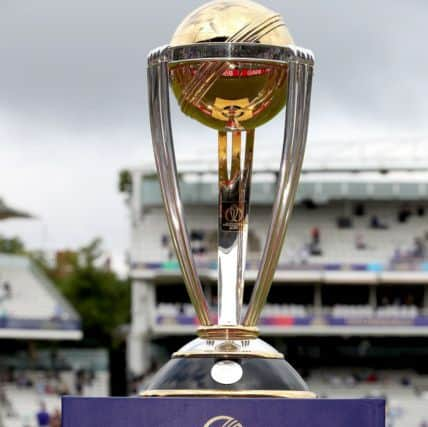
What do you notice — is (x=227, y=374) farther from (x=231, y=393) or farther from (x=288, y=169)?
(x=288, y=169)

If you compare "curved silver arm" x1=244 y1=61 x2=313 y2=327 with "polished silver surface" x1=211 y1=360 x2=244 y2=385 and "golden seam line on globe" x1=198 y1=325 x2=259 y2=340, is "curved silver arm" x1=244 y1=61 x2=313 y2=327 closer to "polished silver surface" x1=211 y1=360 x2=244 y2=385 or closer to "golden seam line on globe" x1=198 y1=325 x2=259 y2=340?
"golden seam line on globe" x1=198 y1=325 x2=259 y2=340

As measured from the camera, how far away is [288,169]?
956 centimetres

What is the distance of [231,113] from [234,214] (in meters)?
0.64

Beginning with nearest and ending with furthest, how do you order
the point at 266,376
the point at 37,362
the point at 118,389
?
the point at 266,376, the point at 37,362, the point at 118,389

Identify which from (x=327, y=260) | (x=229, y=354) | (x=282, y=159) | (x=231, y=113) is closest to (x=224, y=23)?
(x=231, y=113)

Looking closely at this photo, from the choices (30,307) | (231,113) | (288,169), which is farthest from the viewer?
(30,307)

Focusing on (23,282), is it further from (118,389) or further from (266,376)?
(266,376)

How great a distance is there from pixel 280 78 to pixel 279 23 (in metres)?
0.33

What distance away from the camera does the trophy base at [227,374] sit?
30.3 ft

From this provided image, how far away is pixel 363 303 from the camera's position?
50688mm

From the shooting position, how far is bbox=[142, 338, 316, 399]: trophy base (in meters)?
9.25

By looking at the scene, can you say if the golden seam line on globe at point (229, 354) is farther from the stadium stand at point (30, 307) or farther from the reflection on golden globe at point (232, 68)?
the stadium stand at point (30, 307)

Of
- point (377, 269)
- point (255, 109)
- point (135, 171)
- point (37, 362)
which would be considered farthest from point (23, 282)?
point (255, 109)

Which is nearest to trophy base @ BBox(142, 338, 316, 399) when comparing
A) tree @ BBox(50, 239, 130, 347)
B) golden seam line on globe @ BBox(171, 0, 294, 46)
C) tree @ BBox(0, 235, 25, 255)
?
golden seam line on globe @ BBox(171, 0, 294, 46)
